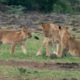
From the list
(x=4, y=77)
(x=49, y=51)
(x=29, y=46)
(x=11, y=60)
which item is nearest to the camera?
(x=4, y=77)

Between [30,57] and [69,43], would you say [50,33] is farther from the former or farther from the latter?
[30,57]

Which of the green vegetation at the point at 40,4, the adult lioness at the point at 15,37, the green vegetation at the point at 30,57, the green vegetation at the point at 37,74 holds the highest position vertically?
the green vegetation at the point at 37,74

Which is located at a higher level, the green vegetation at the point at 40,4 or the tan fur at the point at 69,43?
the tan fur at the point at 69,43

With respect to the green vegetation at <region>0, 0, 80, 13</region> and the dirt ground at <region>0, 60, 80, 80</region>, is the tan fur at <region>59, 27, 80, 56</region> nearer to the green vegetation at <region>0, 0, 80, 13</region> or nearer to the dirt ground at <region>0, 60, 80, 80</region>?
the dirt ground at <region>0, 60, 80, 80</region>

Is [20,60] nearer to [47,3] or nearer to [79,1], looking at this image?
[47,3]

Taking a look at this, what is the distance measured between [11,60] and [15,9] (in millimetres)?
26058

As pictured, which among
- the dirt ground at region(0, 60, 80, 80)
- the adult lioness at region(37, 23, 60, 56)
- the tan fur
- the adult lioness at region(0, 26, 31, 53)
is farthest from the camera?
the adult lioness at region(0, 26, 31, 53)

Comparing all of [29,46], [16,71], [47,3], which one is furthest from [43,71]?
[47,3]

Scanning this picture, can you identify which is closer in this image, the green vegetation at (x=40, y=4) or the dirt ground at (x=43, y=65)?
the dirt ground at (x=43, y=65)

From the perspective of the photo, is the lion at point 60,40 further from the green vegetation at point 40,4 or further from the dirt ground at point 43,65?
the green vegetation at point 40,4

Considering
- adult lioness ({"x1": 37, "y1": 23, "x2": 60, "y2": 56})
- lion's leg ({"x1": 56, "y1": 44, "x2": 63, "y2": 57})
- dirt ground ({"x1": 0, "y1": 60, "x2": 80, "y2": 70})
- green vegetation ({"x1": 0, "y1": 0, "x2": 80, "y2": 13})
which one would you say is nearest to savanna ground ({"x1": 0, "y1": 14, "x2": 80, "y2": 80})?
dirt ground ({"x1": 0, "y1": 60, "x2": 80, "y2": 70})

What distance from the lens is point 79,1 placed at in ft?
165

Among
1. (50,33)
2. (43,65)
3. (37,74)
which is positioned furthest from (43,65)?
(50,33)

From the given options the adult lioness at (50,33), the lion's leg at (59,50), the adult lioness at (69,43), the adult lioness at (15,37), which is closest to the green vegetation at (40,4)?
the adult lioness at (15,37)
